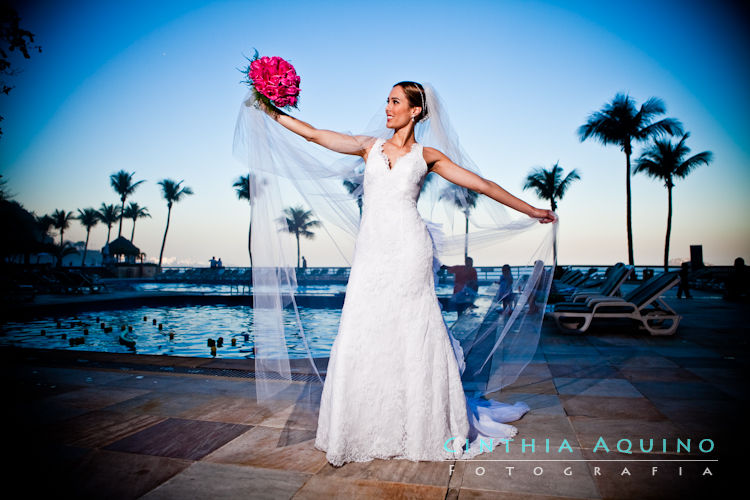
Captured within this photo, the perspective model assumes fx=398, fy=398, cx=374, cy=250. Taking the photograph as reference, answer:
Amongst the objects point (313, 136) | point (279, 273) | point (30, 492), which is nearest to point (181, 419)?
point (30, 492)

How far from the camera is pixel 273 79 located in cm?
269

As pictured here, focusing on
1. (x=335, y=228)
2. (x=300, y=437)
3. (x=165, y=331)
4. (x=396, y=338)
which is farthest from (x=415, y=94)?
(x=165, y=331)

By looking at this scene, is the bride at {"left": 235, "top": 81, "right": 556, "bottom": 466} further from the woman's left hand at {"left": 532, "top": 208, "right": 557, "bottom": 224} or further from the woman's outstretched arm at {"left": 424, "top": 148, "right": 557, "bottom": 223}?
the woman's left hand at {"left": 532, "top": 208, "right": 557, "bottom": 224}

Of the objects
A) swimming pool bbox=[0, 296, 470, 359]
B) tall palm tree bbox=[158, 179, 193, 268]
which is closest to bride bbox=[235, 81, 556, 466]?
swimming pool bbox=[0, 296, 470, 359]

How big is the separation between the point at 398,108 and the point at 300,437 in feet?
7.72

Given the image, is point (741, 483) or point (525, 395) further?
point (525, 395)

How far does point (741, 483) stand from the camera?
2.05m

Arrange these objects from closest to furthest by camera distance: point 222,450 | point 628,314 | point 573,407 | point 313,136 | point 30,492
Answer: point 30,492
point 222,450
point 313,136
point 573,407
point 628,314

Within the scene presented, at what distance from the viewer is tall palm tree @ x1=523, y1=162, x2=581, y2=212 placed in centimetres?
3275

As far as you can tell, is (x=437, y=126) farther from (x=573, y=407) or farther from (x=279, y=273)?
(x=573, y=407)

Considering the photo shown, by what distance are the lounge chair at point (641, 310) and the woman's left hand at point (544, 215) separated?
15.9 feet

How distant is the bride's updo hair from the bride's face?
0.09 ft

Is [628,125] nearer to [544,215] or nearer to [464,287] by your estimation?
[464,287]

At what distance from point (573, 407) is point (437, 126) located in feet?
8.46
